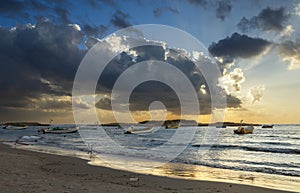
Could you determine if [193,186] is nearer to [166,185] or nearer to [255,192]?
[166,185]

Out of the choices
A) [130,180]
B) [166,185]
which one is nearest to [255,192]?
[166,185]

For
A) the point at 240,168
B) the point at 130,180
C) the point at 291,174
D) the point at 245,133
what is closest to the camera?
the point at 130,180

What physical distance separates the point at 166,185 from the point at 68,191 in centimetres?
516

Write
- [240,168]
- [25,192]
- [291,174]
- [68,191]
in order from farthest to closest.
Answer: [240,168] < [291,174] < [68,191] < [25,192]

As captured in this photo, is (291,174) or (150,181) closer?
(150,181)

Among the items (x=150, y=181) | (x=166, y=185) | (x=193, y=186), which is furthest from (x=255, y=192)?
(x=150, y=181)

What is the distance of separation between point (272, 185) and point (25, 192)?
1165 cm

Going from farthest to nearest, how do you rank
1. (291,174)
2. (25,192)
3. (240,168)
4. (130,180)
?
(240,168), (291,174), (130,180), (25,192)

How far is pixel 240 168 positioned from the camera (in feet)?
72.4

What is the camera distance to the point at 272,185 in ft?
48.8

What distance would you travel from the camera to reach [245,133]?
94875mm

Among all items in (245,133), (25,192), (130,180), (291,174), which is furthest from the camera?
(245,133)

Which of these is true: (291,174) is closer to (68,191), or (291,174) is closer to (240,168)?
(240,168)

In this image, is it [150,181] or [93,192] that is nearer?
[93,192]
